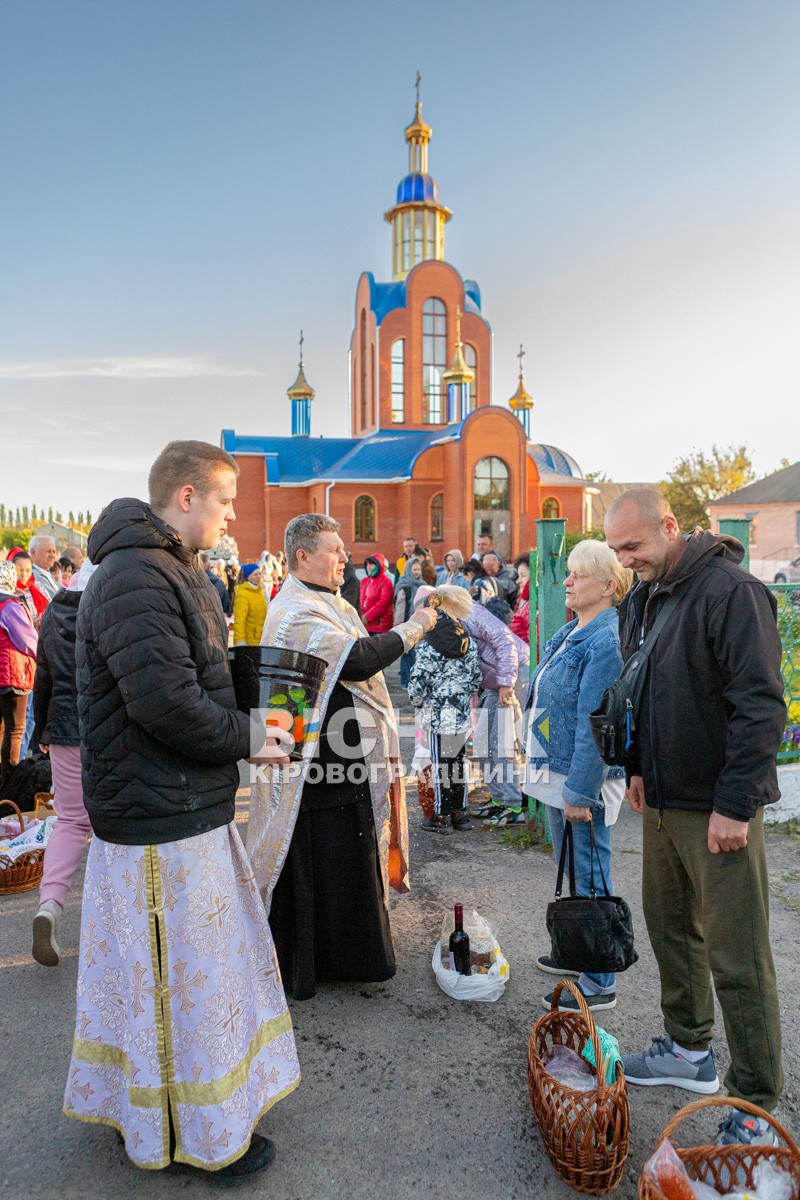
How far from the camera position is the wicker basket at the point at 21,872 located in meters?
5.03

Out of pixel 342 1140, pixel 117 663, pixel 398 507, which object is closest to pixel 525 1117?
pixel 342 1140

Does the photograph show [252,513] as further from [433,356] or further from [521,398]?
[521,398]

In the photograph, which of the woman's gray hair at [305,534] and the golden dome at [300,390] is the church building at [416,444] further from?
the woman's gray hair at [305,534]

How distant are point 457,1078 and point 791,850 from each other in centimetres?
355

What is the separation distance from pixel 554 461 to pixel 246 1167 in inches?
1497

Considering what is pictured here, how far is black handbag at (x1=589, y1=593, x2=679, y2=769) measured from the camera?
2.91m

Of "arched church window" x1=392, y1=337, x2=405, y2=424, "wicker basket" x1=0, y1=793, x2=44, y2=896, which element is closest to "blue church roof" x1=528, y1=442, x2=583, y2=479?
"arched church window" x1=392, y1=337, x2=405, y2=424

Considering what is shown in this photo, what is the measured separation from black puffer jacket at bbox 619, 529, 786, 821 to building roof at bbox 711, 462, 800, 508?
5314 cm

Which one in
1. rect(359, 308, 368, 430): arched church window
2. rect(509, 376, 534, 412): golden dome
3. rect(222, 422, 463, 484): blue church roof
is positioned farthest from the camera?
rect(509, 376, 534, 412): golden dome

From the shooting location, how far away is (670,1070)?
315 cm

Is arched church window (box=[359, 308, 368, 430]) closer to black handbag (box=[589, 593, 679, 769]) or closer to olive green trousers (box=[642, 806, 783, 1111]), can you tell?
black handbag (box=[589, 593, 679, 769])

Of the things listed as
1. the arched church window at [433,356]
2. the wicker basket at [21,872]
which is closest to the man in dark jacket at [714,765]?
the wicker basket at [21,872]

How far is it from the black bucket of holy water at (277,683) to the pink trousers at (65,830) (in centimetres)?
193

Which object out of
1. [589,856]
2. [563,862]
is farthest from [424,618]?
[589,856]
